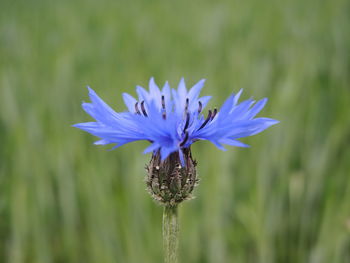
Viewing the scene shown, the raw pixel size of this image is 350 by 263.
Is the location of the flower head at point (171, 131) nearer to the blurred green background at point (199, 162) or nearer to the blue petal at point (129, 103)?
the blue petal at point (129, 103)

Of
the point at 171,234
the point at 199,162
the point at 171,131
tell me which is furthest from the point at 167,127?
the point at 199,162

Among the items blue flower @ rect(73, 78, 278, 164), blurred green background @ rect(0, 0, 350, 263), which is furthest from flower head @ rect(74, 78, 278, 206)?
blurred green background @ rect(0, 0, 350, 263)

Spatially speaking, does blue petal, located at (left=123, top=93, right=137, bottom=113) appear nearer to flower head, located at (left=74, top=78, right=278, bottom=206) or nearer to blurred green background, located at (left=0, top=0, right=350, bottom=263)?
flower head, located at (left=74, top=78, right=278, bottom=206)

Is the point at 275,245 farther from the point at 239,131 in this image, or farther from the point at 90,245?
the point at 239,131

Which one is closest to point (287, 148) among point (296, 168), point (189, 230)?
point (296, 168)

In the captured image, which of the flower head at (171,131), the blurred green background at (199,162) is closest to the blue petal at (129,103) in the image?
the flower head at (171,131)

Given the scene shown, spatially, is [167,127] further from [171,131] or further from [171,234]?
[171,234]

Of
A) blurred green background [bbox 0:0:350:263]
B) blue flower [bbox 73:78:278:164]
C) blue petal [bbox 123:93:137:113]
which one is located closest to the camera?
blue flower [bbox 73:78:278:164]
